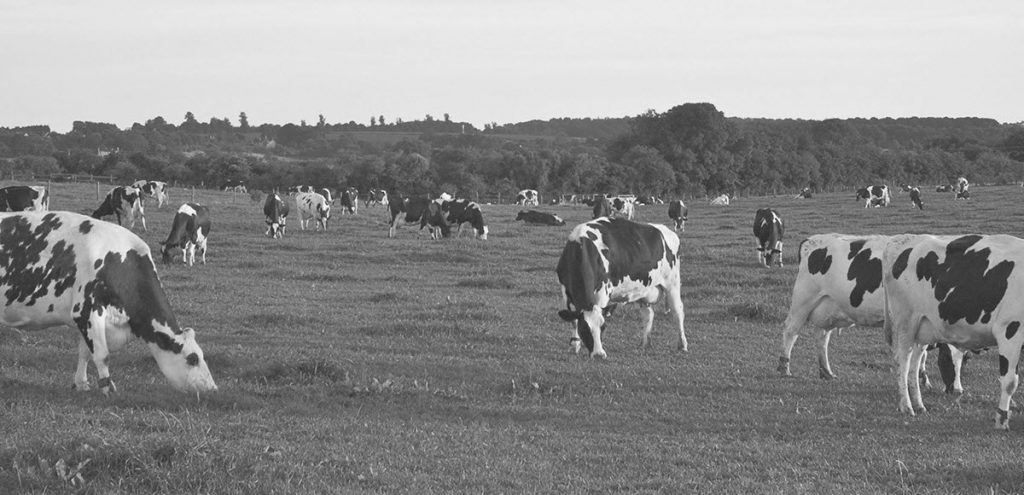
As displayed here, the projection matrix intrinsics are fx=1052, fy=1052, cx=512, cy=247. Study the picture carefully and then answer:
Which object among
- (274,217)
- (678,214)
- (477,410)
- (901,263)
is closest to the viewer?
(477,410)

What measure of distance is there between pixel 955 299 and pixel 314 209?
34391mm

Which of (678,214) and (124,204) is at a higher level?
(124,204)

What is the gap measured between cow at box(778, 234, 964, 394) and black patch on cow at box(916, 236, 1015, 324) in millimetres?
1942

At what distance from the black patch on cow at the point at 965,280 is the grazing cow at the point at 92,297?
8.50 m

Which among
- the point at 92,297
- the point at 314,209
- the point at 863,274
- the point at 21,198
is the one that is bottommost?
the point at 314,209

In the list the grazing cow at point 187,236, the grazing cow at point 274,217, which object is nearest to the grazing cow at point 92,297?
the grazing cow at point 187,236

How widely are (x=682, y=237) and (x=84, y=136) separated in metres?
146

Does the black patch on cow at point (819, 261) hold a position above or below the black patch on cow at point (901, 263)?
below

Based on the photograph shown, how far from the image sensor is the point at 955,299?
39.6ft

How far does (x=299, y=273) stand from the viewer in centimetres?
2756

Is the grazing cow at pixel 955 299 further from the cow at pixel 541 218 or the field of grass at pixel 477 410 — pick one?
the cow at pixel 541 218

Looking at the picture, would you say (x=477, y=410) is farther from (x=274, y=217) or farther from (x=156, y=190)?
(x=156, y=190)

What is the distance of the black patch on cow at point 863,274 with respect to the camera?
14.7 metres

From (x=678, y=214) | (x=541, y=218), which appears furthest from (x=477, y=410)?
(x=541, y=218)
